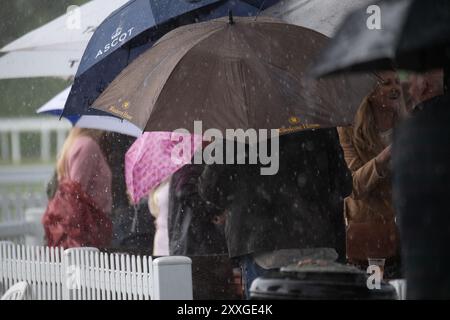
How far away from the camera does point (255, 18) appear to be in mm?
7605

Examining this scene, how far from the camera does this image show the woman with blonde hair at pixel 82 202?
889 centimetres

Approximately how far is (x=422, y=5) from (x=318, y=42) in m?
2.96

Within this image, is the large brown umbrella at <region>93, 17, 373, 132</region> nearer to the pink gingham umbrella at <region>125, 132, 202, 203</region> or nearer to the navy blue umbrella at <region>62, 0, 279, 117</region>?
the pink gingham umbrella at <region>125, 132, 202, 203</region>

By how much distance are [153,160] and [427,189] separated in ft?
13.8

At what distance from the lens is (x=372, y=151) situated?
7.69 m

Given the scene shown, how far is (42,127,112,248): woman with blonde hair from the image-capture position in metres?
8.89

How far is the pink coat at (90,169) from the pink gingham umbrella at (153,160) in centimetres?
53

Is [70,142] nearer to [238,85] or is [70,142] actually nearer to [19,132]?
[238,85]

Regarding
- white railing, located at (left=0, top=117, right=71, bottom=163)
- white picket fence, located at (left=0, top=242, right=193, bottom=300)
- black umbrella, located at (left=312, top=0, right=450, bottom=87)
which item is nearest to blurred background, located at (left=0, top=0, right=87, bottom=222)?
white railing, located at (left=0, top=117, right=71, bottom=163)

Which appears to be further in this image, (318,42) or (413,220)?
(318,42)

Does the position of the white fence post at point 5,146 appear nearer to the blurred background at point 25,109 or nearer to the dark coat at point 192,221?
the blurred background at point 25,109

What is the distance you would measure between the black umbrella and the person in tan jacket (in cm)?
305

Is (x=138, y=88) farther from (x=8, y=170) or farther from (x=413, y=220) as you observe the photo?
(x=8, y=170)
